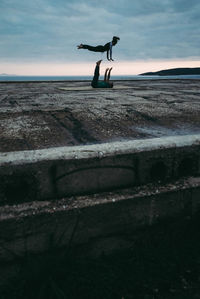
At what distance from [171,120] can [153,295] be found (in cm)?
183

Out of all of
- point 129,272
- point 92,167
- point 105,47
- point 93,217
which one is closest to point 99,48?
point 105,47

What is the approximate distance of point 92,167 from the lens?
5.25 ft

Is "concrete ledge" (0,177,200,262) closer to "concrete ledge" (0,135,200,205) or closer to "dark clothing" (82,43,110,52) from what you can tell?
"concrete ledge" (0,135,200,205)

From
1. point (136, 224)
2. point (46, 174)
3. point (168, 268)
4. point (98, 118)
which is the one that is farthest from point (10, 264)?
point (98, 118)

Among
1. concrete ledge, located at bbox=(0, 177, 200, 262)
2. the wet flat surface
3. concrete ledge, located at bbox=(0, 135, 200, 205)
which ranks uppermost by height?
the wet flat surface

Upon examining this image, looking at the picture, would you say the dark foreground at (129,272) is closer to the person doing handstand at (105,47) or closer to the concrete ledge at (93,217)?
the concrete ledge at (93,217)

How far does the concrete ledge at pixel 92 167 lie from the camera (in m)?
1.50

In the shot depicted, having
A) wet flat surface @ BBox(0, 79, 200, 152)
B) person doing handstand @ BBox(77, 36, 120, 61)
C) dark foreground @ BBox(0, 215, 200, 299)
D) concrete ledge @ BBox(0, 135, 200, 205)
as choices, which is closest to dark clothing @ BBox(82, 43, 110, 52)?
person doing handstand @ BBox(77, 36, 120, 61)

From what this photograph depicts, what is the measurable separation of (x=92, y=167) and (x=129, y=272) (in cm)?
81

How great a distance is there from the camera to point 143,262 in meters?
1.74

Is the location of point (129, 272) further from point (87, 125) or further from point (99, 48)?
point (99, 48)

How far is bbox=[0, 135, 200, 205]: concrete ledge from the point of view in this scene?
1496 mm

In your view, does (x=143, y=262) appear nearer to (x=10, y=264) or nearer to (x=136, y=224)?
(x=136, y=224)

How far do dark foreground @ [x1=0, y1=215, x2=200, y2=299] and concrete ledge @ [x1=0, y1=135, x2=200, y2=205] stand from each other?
414 mm
